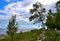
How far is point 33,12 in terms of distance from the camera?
87625 millimetres

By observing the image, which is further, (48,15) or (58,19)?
(48,15)

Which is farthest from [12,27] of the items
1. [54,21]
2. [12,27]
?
[54,21]

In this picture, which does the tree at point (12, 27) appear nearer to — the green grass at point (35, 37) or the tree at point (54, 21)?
the green grass at point (35, 37)

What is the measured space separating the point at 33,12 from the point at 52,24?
10.3 meters

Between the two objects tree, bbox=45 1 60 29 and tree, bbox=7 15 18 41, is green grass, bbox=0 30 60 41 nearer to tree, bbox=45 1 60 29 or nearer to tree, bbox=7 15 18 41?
tree, bbox=7 15 18 41

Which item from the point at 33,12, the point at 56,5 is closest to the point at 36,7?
the point at 33,12

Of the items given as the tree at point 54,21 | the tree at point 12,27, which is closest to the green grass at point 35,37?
the tree at point 12,27

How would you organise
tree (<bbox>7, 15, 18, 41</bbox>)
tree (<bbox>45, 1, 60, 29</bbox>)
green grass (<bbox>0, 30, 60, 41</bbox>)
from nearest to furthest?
green grass (<bbox>0, 30, 60, 41</bbox>) < tree (<bbox>7, 15, 18, 41</bbox>) < tree (<bbox>45, 1, 60, 29</bbox>)

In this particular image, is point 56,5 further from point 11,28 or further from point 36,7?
point 11,28

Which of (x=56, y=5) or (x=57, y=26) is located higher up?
(x=56, y=5)

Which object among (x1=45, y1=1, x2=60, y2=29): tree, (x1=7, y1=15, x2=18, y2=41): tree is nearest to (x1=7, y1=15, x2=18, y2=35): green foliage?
(x1=7, y1=15, x2=18, y2=41): tree

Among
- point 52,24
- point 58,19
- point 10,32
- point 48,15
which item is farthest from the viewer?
point 48,15

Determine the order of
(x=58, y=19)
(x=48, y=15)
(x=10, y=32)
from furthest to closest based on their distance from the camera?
(x=48, y=15), (x=58, y=19), (x=10, y=32)

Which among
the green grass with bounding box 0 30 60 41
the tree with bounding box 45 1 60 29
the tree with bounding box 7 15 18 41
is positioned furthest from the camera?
the tree with bounding box 45 1 60 29
